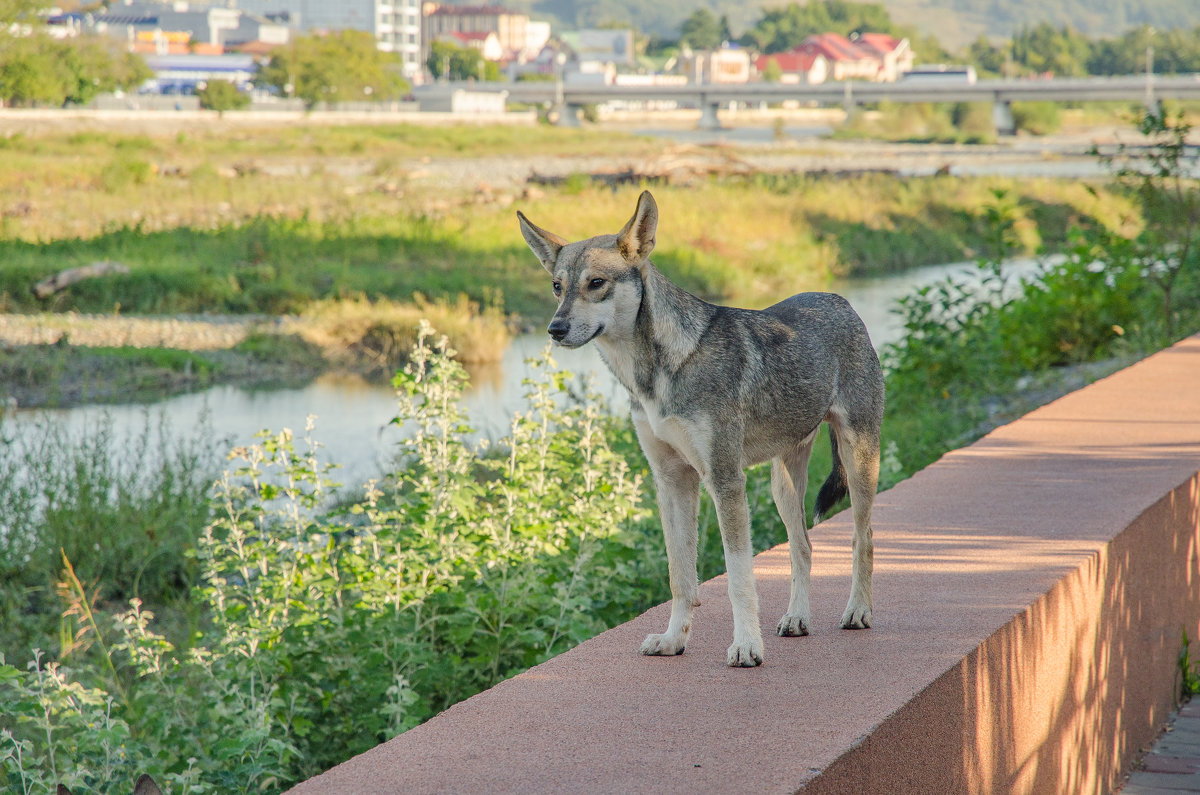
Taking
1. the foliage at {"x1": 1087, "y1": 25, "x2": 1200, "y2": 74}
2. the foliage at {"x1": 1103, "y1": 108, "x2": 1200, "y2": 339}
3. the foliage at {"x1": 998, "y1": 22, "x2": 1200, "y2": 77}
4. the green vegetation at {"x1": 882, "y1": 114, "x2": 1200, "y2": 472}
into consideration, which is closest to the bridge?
the foliage at {"x1": 1103, "y1": 108, "x2": 1200, "y2": 339}

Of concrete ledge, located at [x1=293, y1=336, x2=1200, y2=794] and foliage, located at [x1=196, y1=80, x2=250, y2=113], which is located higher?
foliage, located at [x1=196, y1=80, x2=250, y2=113]

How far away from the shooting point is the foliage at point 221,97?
88312mm

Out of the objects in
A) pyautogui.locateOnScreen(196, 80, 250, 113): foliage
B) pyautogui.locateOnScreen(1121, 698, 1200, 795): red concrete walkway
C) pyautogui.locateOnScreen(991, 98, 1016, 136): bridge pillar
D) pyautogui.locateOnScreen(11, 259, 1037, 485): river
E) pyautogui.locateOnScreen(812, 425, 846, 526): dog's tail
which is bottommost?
pyautogui.locateOnScreen(11, 259, 1037, 485): river

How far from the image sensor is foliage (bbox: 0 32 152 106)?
219ft

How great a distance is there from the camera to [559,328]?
3.49 m

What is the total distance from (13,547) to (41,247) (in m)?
18.5

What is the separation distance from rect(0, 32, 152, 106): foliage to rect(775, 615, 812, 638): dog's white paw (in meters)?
70.2

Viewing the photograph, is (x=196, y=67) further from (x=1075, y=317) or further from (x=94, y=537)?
(x=94, y=537)

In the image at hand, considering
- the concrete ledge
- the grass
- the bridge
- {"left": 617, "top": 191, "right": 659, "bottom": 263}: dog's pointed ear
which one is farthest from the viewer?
the bridge

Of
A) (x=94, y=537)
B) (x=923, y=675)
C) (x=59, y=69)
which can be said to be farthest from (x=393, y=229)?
(x=59, y=69)

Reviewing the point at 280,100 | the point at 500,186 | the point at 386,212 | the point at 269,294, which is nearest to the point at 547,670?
the point at 269,294

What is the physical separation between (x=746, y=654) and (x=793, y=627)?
0.42 metres

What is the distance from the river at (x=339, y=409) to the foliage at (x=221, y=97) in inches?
2881

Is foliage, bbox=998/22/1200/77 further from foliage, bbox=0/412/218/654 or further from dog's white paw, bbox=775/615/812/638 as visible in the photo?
dog's white paw, bbox=775/615/812/638
